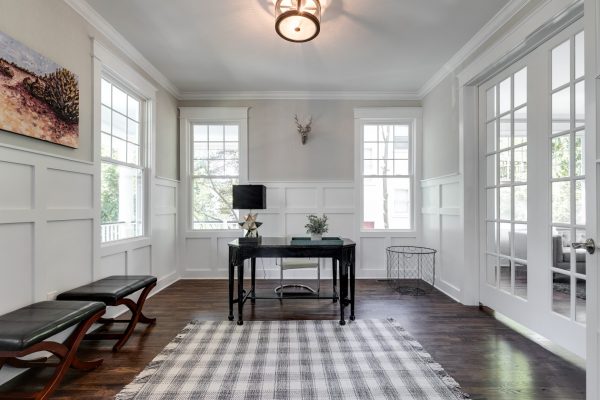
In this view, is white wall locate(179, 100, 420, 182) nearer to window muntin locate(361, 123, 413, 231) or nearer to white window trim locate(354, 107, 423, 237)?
white window trim locate(354, 107, 423, 237)

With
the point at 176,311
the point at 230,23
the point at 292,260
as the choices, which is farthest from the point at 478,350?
the point at 230,23

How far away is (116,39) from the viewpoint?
3082mm

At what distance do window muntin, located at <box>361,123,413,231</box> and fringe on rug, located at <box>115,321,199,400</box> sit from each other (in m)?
3.04

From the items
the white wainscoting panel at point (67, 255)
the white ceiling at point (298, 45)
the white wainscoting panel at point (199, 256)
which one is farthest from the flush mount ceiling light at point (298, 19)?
the white wainscoting panel at point (199, 256)

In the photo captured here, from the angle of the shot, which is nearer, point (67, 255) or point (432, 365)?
point (432, 365)

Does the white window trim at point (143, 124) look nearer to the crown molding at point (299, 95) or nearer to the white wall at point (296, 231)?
the crown molding at point (299, 95)

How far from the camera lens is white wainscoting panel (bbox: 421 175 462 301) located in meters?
3.55

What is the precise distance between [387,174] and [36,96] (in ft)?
13.3

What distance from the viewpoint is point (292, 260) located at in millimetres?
3816

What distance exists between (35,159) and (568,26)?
383 cm

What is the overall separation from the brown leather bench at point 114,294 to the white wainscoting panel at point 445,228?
10.5 ft

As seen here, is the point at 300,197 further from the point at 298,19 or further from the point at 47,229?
the point at 47,229

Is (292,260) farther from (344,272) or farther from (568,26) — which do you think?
(568,26)

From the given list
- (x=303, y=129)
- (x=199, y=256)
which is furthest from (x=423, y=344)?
(x=199, y=256)
